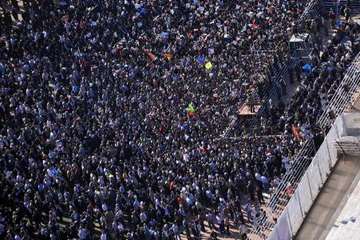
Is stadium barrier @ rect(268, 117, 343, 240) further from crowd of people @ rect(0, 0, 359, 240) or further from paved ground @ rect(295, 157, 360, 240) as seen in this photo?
crowd of people @ rect(0, 0, 359, 240)

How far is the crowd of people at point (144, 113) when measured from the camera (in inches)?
→ 1662

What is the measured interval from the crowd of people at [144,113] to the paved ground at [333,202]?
5943mm

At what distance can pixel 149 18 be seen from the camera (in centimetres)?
6006

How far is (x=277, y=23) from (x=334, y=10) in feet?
14.0

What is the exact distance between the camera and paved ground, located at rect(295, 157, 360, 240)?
113 feet

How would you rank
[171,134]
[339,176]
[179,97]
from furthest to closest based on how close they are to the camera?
1. [179,97]
2. [171,134]
3. [339,176]

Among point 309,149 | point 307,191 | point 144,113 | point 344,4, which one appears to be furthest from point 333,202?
point 344,4

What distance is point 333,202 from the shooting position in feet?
117

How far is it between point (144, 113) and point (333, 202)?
16103mm

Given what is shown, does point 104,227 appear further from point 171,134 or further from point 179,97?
point 179,97

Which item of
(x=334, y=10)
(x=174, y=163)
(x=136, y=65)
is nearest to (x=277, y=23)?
(x=334, y=10)

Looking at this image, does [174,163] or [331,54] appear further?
[331,54]

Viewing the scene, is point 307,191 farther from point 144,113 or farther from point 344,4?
point 344,4

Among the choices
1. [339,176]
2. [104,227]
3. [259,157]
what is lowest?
[104,227]
